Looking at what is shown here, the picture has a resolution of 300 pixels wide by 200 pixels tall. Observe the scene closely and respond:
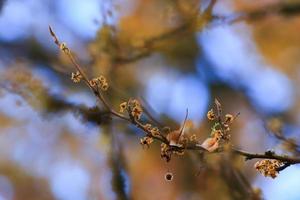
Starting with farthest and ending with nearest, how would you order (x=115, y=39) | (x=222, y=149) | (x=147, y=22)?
(x=147, y=22) < (x=115, y=39) < (x=222, y=149)

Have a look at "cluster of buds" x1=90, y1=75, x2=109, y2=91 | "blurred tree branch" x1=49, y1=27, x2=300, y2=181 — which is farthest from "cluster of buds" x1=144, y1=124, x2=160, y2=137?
"cluster of buds" x1=90, y1=75, x2=109, y2=91

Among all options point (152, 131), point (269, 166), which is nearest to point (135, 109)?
point (152, 131)

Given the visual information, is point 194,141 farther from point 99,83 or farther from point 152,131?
point 99,83

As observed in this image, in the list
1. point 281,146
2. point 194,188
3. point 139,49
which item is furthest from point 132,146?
point 281,146

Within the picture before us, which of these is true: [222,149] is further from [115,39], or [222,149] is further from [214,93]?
[214,93]

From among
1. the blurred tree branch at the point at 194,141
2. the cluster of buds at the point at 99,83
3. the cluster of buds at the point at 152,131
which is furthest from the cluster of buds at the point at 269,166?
the cluster of buds at the point at 99,83

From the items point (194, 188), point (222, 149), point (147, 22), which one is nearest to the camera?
point (222, 149)

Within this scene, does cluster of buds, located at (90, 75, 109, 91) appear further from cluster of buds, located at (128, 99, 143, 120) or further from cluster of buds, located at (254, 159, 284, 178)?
cluster of buds, located at (254, 159, 284, 178)

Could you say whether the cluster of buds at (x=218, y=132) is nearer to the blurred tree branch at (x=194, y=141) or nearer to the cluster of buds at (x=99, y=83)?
the blurred tree branch at (x=194, y=141)
